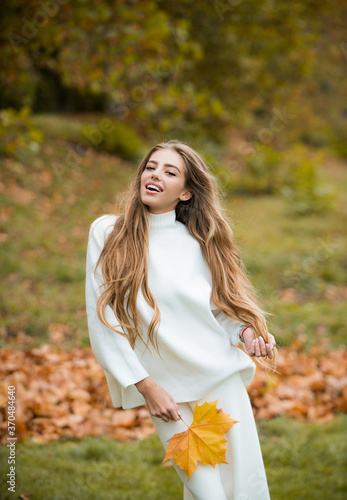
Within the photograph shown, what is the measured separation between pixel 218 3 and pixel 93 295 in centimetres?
507

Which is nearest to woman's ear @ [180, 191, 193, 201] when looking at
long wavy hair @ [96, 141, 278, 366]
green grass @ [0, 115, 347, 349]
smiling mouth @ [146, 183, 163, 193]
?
long wavy hair @ [96, 141, 278, 366]

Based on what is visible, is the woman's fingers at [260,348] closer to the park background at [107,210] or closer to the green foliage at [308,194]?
the park background at [107,210]

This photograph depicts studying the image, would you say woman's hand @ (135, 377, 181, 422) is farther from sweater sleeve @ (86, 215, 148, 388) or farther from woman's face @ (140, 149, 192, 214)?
woman's face @ (140, 149, 192, 214)

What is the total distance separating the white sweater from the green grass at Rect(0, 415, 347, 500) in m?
1.08

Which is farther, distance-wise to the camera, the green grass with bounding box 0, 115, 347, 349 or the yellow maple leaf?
the green grass with bounding box 0, 115, 347, 349

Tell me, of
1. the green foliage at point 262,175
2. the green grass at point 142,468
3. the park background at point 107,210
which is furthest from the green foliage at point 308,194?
the green grass at point 142,468

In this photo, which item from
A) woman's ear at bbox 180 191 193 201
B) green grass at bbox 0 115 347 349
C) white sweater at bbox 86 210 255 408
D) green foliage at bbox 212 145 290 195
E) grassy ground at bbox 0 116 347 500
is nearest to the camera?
white sweater at bbox 86 210 255 408

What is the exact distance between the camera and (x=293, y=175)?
1142cm

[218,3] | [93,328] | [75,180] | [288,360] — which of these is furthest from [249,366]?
[75,180]

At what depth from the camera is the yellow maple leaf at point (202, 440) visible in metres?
1.82

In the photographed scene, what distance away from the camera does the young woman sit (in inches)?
73.0

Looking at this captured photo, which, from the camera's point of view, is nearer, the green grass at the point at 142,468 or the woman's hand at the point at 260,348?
the woman's hand at the point at 260,348

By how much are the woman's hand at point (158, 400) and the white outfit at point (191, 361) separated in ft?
0.26

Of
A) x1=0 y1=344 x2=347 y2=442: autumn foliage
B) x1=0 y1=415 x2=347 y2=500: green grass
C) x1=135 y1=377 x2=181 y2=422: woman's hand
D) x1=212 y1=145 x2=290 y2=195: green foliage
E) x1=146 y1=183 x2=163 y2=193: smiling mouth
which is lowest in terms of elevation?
x1=0 y1=415 x2=347 y2=500: green grass
